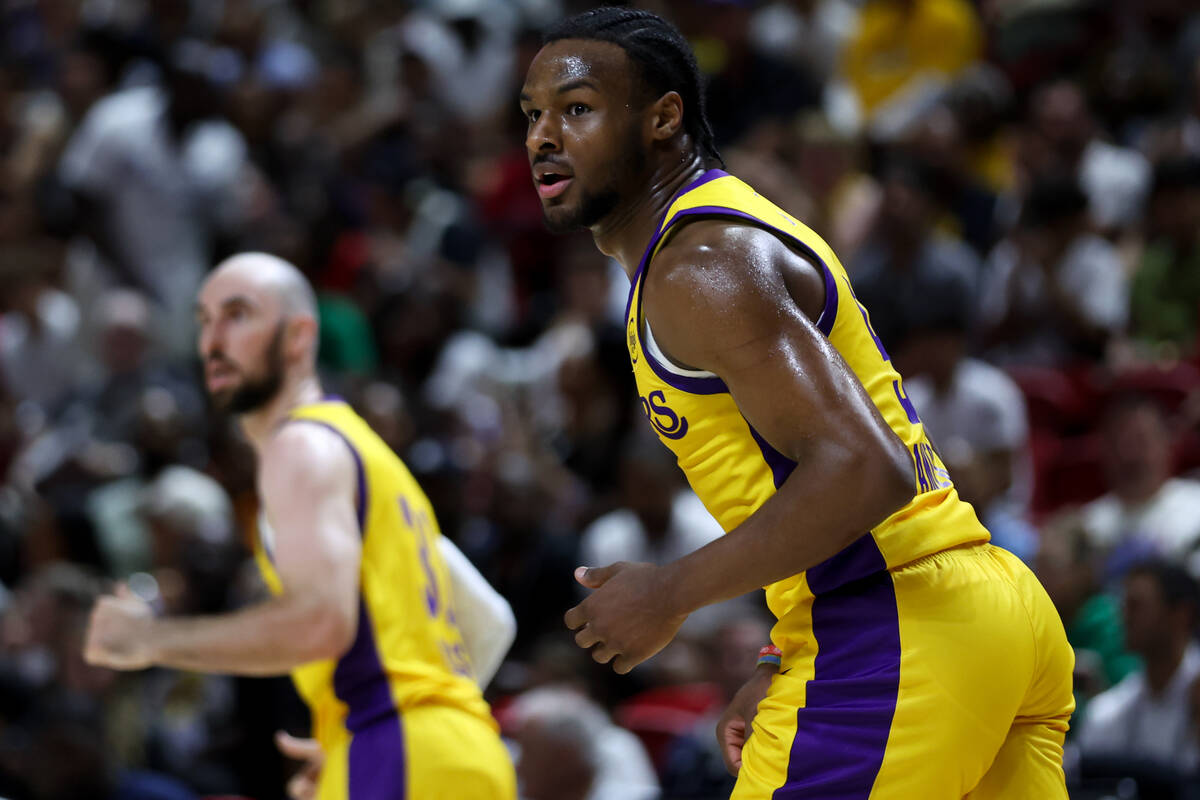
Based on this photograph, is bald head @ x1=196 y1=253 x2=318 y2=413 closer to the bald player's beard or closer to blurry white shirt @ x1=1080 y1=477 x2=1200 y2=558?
the bald player's beard

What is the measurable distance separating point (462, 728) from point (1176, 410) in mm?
5120

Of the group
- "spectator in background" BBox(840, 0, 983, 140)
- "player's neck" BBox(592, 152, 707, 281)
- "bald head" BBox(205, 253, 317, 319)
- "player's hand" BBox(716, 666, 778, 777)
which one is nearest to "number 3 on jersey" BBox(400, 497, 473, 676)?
"bald head" BBox(205, 253, 317, 319)

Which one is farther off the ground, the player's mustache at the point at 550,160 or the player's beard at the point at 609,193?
the player's mustache at the point at 550,160

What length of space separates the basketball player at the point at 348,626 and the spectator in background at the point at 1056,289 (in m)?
5.27

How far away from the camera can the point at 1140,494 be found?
7109 millimetres

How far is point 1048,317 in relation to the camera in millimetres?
8703

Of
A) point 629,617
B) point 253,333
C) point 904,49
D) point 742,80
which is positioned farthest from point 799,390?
point 904,49

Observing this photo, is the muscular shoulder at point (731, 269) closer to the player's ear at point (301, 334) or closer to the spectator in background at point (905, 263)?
the player's ear at point (301, 334)

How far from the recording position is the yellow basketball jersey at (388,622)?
399 cm

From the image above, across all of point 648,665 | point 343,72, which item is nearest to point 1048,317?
point 648,665

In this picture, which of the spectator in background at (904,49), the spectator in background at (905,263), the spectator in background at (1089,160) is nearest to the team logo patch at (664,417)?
the spectator in background at (905,263)

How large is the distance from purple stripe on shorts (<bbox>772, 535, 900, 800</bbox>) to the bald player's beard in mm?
2013

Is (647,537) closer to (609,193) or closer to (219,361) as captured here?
(219,361)

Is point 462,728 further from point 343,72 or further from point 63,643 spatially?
point 343,72
